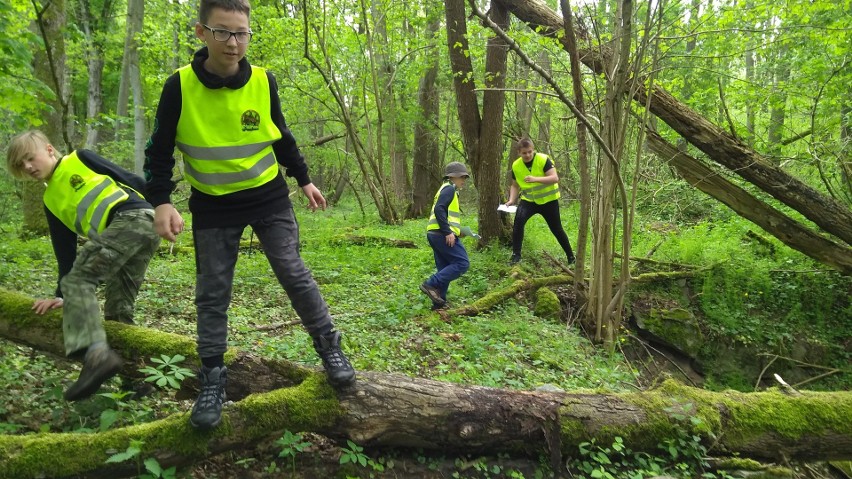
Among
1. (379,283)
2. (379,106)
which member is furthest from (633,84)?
(379,106)

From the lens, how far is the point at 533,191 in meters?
7.71

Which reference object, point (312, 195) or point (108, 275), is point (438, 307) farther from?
point (108, 275)

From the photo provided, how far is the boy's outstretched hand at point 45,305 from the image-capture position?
10.5 ft

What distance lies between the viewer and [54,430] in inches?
108

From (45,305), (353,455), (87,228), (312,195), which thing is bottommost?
(353,455)

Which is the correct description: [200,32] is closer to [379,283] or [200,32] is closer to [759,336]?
[379,283]

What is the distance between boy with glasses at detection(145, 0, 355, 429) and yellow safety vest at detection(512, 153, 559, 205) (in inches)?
215

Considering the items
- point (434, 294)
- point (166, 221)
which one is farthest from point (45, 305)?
point (434, 294)

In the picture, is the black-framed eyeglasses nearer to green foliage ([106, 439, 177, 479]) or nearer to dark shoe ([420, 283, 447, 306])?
green foliage ([106, 439, 177, 479])

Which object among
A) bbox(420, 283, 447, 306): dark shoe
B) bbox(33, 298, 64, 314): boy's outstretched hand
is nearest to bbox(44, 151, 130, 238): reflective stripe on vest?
bbox(33, 298, 64, 314): boy's outstretched hand

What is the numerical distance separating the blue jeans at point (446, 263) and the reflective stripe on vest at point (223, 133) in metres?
3.59

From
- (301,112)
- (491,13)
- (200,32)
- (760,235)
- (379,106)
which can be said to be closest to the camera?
(200,32)

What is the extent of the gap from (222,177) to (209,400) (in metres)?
1.14

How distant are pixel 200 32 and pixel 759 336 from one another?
7596mm
